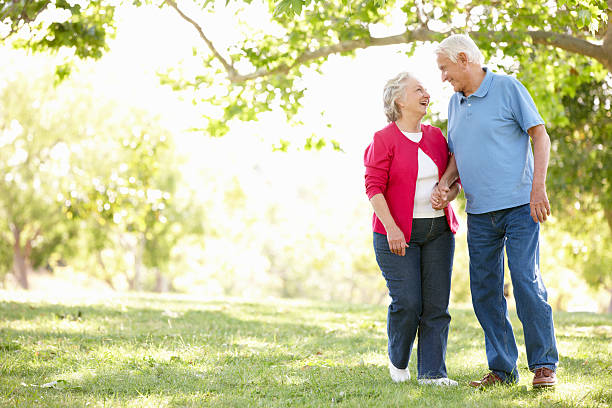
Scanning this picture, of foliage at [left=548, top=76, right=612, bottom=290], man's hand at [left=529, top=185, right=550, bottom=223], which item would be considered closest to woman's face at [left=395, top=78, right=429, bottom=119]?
man's hand at [left=529, top=185, right=550, bottom=223]

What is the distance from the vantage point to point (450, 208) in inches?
177

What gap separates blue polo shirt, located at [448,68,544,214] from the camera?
4.21m

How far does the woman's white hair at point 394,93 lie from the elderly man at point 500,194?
0.88 feet

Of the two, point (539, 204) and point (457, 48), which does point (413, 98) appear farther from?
point (539, 204)

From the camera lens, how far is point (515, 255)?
4.14 m

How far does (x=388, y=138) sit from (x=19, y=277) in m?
27.5

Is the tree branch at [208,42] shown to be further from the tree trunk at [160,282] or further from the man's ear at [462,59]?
the tree trunk at [160,282]

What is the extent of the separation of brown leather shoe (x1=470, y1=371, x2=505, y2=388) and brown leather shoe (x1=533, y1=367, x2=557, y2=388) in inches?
10.6

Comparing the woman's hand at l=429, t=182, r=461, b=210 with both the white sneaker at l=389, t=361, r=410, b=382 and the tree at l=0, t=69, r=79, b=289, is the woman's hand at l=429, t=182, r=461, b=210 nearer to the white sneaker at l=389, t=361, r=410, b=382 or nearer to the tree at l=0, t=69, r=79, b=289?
the white sneaker at l=389, t=361, r=410, b=382

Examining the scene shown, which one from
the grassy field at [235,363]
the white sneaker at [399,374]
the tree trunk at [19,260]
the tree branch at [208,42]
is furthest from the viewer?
the tree trunk at [19,260]

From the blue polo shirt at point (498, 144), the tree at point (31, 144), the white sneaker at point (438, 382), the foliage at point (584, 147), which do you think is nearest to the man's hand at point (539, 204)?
the blue polo shirt at point (498, 144)

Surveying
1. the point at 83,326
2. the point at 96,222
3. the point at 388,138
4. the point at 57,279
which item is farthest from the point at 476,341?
the point at 57,279

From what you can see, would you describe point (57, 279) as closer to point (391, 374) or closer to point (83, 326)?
point (83, 326)

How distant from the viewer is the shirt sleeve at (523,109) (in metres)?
4.16
